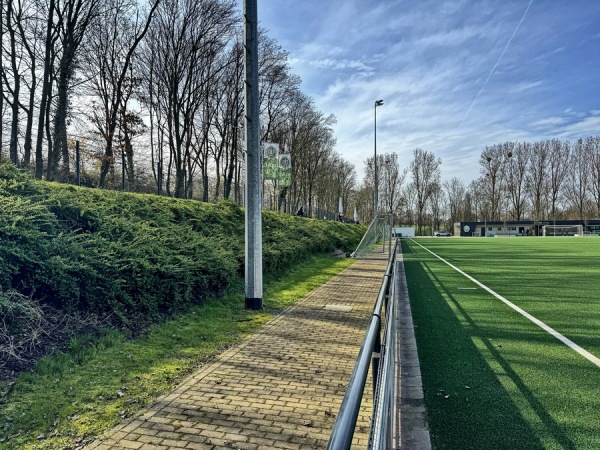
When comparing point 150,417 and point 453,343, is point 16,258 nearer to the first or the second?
point 150,417

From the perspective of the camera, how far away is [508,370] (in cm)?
529

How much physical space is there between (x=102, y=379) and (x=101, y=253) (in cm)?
266

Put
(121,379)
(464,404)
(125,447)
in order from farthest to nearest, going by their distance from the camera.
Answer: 1. (121,379)
2. (464,404)
3. (125,447)

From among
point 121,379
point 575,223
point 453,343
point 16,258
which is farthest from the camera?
point 575,223

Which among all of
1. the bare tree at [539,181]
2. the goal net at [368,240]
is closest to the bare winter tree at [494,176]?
the bare tree at [539,181]

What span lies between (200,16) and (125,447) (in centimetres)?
3205

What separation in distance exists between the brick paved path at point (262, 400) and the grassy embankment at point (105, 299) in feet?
1.15

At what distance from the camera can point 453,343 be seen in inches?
262

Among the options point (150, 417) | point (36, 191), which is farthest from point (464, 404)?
point (36, 191)

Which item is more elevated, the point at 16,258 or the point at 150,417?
the point at 16,258

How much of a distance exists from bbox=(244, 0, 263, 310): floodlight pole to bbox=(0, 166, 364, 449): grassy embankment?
0.65m

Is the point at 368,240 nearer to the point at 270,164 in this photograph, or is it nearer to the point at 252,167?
the point at 270,164

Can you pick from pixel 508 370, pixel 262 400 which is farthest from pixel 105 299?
pixel 508 370

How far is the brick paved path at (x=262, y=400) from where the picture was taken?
3510 millimetres
